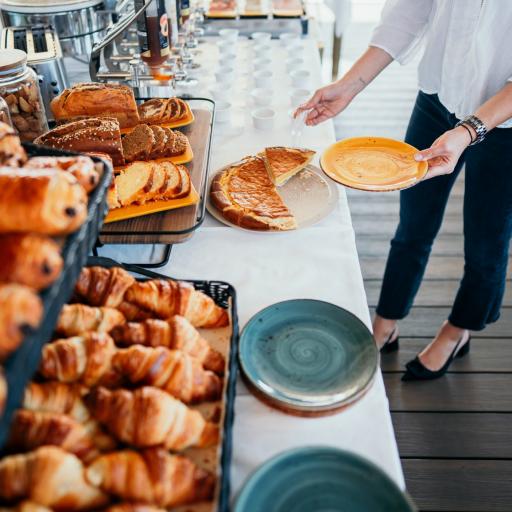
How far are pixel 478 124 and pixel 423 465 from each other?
998 mm

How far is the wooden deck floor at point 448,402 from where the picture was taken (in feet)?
4.93

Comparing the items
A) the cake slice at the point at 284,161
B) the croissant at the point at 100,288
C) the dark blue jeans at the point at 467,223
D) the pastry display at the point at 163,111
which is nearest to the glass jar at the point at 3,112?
the pastry display at the point at 163,111

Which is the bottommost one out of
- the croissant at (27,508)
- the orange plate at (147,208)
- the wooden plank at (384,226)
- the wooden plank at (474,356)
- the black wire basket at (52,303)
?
the wooden plank at (474,356)

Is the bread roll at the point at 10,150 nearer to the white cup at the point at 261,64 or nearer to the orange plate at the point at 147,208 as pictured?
the orange plate at the point at 147,208

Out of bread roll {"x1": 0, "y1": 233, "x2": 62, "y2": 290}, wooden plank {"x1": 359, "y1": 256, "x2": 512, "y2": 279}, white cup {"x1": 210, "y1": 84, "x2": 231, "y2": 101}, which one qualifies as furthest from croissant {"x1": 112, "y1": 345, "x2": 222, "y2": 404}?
A: wooden plank {"x1": 359, "y1": 256, "x2": 512, "y2": 279}

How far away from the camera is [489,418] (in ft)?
5.57

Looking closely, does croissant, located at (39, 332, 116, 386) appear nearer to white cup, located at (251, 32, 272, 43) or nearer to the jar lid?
the jar lid

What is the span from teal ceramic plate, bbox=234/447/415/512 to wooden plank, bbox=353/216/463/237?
1.93 metres

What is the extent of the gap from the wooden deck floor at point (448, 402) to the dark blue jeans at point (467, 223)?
0.24 m

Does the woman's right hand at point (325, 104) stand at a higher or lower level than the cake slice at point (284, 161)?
higher

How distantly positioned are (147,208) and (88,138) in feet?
0.88

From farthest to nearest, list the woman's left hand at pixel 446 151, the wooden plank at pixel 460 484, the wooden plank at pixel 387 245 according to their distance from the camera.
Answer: the wooden plank at pixel 387 245
the wooden plank at pixel 460 484
the woman's left hand at pixel 446 151

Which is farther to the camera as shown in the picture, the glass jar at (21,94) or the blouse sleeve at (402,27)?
the blouse sleeve at (402,27)

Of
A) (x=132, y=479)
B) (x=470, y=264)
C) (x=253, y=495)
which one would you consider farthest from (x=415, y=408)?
(x=132, y=479)
